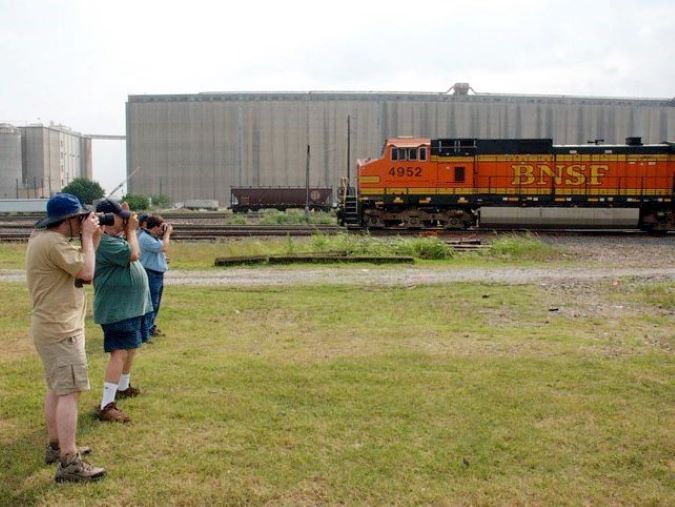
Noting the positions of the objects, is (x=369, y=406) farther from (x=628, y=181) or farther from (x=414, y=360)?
(x=628, y=181)

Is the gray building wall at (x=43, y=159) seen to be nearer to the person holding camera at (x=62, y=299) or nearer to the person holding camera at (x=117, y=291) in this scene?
the person holding camera at (x=117, y=291)

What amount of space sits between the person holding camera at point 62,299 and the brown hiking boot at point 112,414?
0.67 metres

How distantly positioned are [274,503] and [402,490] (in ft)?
2.60

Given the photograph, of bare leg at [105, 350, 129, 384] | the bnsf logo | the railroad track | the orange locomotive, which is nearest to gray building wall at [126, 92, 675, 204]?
the orange locomotive

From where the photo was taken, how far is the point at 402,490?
13.7 feet

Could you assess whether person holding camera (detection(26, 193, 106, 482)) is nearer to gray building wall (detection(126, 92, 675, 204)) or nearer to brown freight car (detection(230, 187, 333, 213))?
brown freight car (detection(230, 187, 333, 213))

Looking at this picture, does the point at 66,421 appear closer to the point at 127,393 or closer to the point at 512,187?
the point at 127,393

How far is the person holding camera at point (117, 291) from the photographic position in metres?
5.47

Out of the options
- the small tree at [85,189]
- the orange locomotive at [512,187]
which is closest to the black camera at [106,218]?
the orange locomotive at [512,187]

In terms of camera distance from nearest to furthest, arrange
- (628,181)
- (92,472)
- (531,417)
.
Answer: (92,472), (531,417), (628,181)

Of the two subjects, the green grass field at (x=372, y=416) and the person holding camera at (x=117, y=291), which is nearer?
the green grass field at (x=372, y=416)

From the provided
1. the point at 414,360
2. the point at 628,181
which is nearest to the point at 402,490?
the point at 414,360

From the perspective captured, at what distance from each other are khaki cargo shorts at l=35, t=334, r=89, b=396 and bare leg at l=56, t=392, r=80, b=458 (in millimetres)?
56

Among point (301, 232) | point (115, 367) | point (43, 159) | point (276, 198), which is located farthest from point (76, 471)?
point (43, 159)
